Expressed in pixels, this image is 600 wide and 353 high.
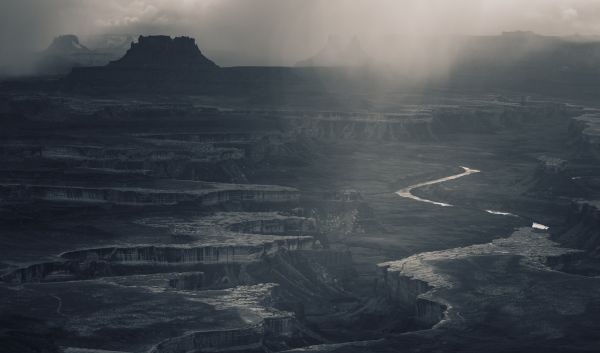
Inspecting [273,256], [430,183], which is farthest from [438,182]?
[273,256]

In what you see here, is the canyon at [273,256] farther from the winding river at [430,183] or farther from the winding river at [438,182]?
the winding river at [430,183]

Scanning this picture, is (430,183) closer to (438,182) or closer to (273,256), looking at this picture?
(438,182)

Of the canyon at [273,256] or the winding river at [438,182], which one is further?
the winding river at [438,182]

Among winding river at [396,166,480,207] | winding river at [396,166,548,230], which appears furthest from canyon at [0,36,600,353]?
winding river at [396,166,480,207]

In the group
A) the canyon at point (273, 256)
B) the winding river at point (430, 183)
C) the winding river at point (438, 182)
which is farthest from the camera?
the winding river at point (430, 183)

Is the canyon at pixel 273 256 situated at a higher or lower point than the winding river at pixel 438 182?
higher

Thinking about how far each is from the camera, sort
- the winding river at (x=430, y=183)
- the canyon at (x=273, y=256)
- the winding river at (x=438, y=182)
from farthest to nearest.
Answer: the winding river at (x=430, y=183) < the winding river at (x=438, y=182) < the canyon at (x=273, y=256)

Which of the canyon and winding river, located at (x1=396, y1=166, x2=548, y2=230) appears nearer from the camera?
the canyon

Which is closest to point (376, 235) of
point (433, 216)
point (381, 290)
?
point (433, 216)

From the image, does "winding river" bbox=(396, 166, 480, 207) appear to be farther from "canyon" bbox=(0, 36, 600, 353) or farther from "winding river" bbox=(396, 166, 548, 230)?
"canyon" bbox=(0, 36, 600, 353)

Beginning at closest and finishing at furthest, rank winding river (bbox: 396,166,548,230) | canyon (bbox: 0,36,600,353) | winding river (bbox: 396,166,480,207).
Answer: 1. canyon (bbox: 0,36,600,353)
2. winding river (bbox: 396,166,548,230)
3. winding river (bbox: 396,166,480,207)

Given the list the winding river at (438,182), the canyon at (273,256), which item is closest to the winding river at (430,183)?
the winding river at (438,182)

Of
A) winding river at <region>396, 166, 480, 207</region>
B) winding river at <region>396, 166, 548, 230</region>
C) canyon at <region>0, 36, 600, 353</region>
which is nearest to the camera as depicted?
canyon at <region>0, 36, 600, 353</region>
